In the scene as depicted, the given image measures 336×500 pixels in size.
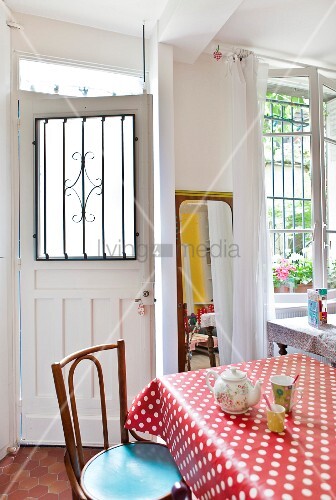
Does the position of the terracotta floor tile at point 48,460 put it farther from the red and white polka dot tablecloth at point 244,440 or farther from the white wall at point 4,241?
the red and white polka dot tablecloth at point 244,440

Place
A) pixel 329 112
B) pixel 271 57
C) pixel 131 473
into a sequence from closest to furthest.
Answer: pixel 131 473 → pixel 271 57 → pixel 329 112

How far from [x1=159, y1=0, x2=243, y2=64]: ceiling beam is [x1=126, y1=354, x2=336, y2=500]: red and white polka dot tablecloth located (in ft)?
6.21

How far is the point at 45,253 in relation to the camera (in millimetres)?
2133

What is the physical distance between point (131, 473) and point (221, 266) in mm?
Answer: 1461

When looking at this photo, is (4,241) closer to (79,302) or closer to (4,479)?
(79,302)

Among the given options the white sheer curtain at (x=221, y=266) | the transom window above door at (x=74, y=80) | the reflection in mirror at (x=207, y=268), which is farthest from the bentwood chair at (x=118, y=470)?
the transom window above door at (x=74, y=80)

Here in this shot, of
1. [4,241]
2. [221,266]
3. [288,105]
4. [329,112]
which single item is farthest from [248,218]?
[4,241]

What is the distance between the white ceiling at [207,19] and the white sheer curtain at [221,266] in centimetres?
107

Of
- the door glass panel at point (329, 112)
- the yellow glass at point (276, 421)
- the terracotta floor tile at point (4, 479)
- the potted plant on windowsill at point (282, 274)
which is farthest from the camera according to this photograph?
the door glass panel at point (329, 112)

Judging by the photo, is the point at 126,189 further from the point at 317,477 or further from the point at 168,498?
the point at 317,477

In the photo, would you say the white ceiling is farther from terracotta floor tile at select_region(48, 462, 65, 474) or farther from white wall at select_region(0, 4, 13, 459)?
terracotta floor tile at select_region(48, 462, 65, 474)

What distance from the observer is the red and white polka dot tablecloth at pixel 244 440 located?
733 mm

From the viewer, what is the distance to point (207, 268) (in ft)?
7.70

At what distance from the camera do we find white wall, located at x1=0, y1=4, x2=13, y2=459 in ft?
6.45
